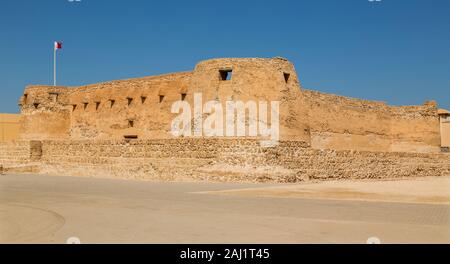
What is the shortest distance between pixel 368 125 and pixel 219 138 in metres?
16.7

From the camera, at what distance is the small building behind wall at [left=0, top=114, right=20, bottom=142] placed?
149 feet

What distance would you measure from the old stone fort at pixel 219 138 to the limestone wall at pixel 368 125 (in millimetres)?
61

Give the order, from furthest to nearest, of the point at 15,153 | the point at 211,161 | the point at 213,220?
the point at 15,153 → the point at 211,161 → the point at 213,220

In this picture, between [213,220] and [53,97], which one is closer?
[213,220]

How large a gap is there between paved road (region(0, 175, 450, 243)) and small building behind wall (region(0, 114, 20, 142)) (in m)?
36.3

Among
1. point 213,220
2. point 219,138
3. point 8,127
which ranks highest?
point 8,127

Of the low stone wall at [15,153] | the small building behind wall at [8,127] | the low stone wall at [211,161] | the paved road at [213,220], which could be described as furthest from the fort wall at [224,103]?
the small building behind wall at [8,127]

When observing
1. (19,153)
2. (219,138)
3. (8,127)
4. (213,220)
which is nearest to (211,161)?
(219,138)

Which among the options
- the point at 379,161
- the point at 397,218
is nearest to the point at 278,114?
the point at 379,161

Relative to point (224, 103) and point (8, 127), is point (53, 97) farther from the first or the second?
point (224, 103)

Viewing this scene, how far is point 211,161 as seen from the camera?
1889cm

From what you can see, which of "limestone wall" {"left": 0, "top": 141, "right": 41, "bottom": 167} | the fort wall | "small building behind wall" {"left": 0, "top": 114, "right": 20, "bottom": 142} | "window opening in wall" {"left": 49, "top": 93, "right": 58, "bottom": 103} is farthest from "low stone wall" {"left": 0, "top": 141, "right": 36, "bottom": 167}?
"small building behind wall" {"left": 0, "top": 114, "right": 20, "bottom": 142}

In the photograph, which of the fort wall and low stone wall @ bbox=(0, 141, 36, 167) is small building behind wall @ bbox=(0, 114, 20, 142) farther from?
low stone wall @ bbox=(0, 141, 36, 167)

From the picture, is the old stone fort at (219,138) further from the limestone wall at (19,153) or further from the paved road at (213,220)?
the paved road at (213,220)
